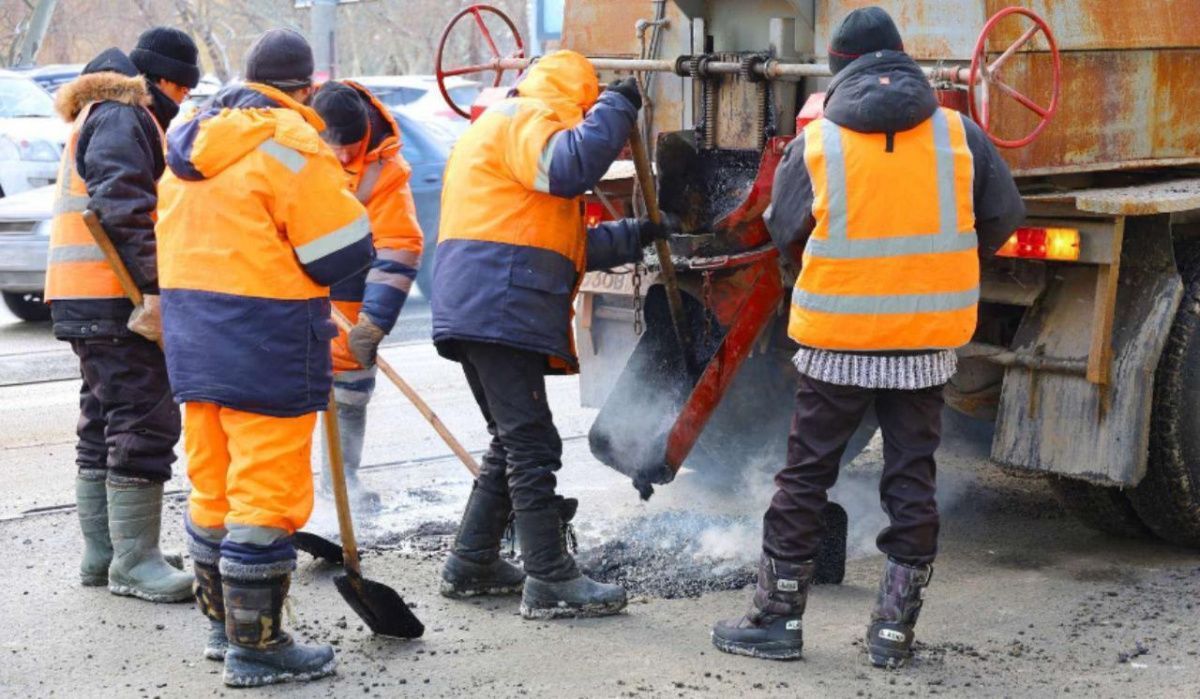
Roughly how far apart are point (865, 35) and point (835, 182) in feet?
1.34

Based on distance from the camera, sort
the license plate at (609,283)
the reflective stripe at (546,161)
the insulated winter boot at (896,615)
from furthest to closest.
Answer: the license plate at (609,283) < the reflective stripe at (546,161) < the insulated winter boot at (896,615)

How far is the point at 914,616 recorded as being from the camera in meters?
4.31

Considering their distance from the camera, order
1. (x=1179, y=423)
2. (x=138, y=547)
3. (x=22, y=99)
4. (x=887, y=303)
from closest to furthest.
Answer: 1. (x=887, y=303)
2. (x=138, y=547)
3. (x=1179, y=423)
4. (x=22, y=99)

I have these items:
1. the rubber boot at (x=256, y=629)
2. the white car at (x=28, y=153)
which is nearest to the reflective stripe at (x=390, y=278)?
the rubber boot at (x=256, y=629)

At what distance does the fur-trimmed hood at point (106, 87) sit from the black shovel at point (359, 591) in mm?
1203

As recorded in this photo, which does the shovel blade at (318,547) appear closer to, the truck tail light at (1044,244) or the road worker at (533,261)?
the road worker at (533,261)

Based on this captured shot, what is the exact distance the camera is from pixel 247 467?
4090mm

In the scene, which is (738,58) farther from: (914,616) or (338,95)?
(914,616)

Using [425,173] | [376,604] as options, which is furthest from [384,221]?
[425,173]

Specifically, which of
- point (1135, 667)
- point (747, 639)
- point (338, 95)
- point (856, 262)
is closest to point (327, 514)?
point (338, 95)

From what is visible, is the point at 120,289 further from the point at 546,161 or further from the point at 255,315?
the point at 546,161

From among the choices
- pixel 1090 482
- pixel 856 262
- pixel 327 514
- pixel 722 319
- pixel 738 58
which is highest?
pixel 738 58

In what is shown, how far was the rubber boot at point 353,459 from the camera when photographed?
19.5 feet

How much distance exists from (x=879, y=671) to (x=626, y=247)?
4.73ft
